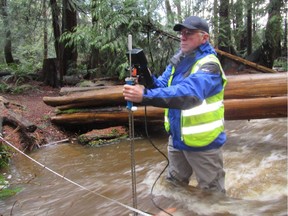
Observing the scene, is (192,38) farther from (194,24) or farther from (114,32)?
(114,32)

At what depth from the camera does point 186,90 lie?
260cm

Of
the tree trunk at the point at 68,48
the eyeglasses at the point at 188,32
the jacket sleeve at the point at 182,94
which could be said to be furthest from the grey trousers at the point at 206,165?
the tree trunk at the point at 68,48

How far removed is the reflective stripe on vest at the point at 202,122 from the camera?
2953 mm

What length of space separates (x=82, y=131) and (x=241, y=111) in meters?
3.79

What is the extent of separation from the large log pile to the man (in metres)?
3.13

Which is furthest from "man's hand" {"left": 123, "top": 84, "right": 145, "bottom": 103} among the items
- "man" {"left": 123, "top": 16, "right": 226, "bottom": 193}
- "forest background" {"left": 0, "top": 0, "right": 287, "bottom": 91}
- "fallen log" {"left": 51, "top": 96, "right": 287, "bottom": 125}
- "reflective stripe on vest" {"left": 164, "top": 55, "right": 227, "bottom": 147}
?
"forest background" {"left": 0, "top": 0, "right": 287, "bottom": 91}

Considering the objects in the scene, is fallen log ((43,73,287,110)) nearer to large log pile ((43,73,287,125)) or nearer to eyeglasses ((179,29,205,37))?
large log pile ((43,73,287,125))

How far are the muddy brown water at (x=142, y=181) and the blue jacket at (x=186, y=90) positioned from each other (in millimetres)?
660

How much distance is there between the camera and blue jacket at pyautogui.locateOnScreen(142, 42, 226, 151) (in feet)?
8.54

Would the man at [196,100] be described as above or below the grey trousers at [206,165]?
above

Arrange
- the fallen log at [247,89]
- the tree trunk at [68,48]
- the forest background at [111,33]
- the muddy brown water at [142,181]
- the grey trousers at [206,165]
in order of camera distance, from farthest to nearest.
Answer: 1. the tree trunk at [68,48]
2. the forest background at [111,33]
3. the fallen log at [247,89]
4. the muddy brown water at [142,181]
5. the grey trousers at [206,165]

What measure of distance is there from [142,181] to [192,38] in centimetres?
244

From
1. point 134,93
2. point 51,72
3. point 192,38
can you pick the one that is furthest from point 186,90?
point 51,72

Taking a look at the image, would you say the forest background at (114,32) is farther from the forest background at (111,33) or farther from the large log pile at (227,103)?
the large log pile at (227,103)
